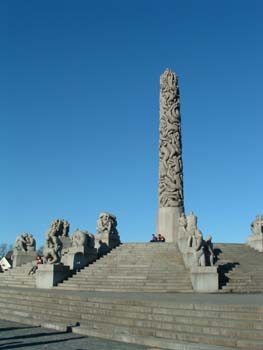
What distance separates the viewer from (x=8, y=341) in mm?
10430

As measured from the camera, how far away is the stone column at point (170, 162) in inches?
1254

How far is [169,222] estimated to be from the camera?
31.7 metres

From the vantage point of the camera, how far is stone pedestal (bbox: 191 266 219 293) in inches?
738

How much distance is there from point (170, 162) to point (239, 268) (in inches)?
507

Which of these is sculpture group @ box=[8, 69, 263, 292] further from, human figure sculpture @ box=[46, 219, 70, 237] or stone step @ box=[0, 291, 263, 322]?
stone step @ box=[0, 291, 263, 322]

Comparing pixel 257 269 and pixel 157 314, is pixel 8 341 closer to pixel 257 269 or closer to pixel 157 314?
pixel 157 314

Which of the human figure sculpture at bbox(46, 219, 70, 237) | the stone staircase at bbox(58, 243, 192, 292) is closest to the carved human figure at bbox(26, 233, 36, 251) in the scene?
the human figure sculpture at bbox(46, 219, 70, 237)

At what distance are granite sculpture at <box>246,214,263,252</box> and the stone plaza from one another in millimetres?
60

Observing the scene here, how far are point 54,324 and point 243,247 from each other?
55.4 ft

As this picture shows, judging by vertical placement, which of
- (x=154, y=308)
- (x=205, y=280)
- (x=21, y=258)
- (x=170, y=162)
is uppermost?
(x=170, y=162)

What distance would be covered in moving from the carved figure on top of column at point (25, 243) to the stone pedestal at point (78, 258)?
7129 millimetres

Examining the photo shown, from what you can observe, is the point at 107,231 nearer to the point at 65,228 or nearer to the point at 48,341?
the point at 65,228

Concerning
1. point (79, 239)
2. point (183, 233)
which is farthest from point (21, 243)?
point (183, 233)

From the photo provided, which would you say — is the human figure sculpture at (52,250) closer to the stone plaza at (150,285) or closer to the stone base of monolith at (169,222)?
the stone plaza at (150,285)
